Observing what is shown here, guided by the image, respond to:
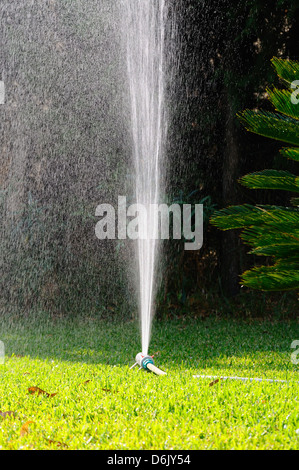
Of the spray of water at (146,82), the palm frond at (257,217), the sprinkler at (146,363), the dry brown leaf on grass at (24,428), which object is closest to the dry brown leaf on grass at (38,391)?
the dry brown leaf on grass at (24,428)

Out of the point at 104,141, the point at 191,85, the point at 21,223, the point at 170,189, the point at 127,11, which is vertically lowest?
the point at 21,223

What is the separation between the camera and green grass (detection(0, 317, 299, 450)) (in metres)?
2.31

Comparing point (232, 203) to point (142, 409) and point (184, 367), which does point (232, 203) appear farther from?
point (142, 409)


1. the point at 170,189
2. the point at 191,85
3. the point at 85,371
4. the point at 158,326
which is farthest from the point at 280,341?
the point at 191,85

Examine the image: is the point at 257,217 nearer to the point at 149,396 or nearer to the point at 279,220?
the point at 279,220

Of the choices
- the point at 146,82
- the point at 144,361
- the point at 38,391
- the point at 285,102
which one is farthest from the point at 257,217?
the point at 146,82

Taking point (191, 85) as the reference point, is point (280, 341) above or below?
below

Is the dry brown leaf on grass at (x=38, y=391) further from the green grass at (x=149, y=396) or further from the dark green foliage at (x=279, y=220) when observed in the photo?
the dark green foliage at (x=279, y=220)

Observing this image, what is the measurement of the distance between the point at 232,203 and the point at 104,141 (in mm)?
2203

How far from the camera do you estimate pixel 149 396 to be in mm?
3027

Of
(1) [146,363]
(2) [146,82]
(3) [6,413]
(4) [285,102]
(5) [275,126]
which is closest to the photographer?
(3) [6,413]

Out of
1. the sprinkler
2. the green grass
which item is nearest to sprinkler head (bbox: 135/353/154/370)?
the sprinkler

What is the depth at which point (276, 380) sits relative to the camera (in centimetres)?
366
